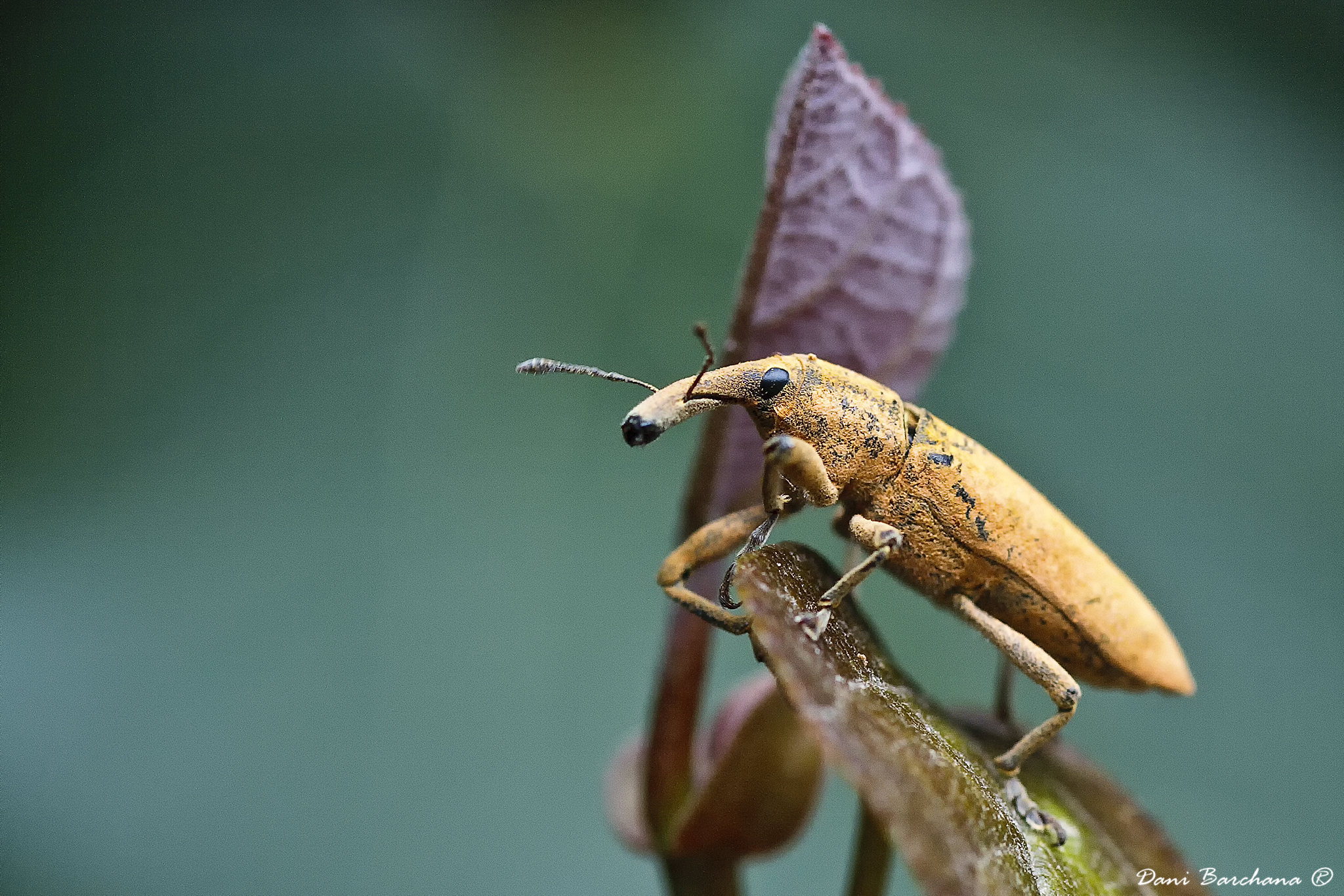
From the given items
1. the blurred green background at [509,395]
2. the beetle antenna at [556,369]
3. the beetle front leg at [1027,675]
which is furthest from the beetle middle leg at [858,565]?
the blurred green background at [509,395]

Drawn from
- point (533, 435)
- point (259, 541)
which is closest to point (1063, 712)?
point (533, 435)

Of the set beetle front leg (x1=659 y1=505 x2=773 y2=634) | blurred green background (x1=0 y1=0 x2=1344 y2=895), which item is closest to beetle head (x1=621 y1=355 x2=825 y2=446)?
beetle front leg (x1=659 y1=505 x2=773 y2=634)

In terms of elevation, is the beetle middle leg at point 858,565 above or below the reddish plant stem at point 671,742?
above

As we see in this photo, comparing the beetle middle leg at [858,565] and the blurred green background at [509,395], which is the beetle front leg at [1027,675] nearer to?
the beetle middle leg at [858,565]

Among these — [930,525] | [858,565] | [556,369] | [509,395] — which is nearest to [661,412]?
[556,369]

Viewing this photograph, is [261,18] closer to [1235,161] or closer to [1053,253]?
[1053,253]

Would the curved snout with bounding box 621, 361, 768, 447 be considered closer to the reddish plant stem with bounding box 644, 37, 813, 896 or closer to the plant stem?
the reddish plant stem with bounding box 644, 37, 813, 896
